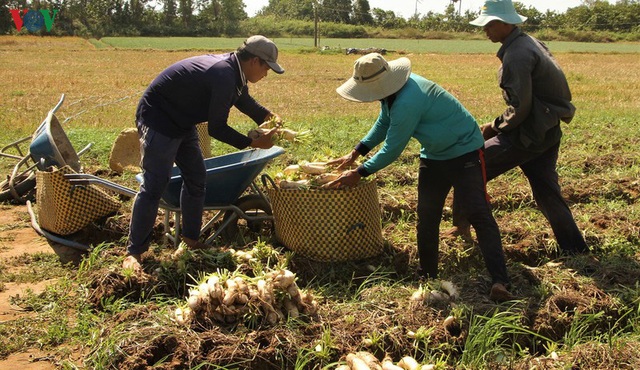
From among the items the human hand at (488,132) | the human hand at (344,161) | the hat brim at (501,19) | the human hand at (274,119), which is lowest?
the human hand at (344,161)

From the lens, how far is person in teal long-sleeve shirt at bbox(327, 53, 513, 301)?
393 centimetres

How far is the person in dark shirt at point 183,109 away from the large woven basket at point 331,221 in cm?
51

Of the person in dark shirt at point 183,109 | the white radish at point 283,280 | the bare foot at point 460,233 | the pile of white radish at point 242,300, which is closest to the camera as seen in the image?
the pile of white radish at point 242,300

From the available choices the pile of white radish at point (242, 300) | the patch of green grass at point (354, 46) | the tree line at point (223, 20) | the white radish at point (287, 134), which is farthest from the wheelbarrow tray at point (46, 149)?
the tree line at point (223, 20)

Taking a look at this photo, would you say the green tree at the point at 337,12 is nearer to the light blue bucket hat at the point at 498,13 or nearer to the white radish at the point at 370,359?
the light blue bucket hat at the point at 498,13

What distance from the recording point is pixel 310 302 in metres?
3.74

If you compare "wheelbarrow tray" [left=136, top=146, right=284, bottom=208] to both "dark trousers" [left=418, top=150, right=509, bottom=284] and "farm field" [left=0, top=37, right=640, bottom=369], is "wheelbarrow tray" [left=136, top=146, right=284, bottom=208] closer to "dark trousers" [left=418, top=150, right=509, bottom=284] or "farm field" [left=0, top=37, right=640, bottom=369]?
"farm field" [left=0, top=37, right=640, bottom=369]

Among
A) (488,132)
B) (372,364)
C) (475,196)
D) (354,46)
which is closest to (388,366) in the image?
(372,364)

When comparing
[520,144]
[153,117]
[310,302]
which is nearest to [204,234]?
[153,117]

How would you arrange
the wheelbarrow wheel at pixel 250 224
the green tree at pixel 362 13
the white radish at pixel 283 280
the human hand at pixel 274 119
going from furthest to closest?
the green tree at pixel 362 13 < the wheelbarrow wheel at pixel 250 224 < the human hand at pixel 274 119 < the white radish at pixel 283 280

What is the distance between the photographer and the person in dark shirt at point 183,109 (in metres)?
4.18

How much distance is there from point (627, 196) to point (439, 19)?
235 feet

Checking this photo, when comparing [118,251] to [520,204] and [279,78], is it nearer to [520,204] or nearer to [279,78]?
[520,204]

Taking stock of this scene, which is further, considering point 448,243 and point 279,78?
point 279,78
